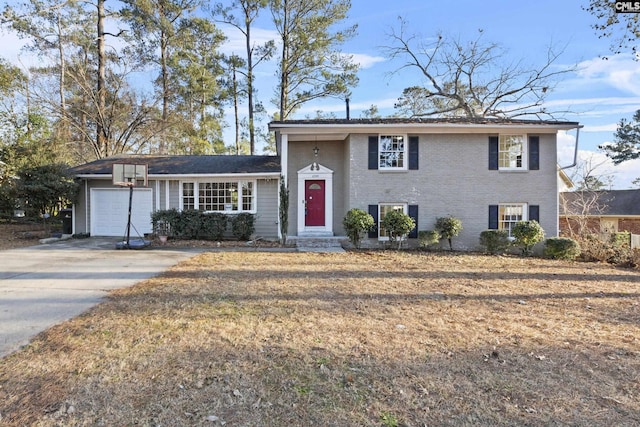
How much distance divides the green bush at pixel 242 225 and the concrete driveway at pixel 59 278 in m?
2.28

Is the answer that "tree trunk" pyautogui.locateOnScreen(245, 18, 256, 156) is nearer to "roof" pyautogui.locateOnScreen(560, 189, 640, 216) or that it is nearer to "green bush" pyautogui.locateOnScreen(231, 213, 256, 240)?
"green bush" pyautogui.locateOnScreen(231, 213, 256, 240)

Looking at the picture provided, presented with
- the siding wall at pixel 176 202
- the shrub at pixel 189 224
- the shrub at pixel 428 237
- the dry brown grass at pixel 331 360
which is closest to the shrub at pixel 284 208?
the siding wall at pixel 176 202

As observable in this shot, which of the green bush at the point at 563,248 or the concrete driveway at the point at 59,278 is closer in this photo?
the concrete driveway at the point at 59,278

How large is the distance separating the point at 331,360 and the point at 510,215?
36.9 ft

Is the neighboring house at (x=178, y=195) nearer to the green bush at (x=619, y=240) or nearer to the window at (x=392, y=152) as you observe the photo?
the window at (x=392, y=152)

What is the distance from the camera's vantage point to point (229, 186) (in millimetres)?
13625

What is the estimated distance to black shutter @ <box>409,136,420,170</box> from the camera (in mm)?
12016

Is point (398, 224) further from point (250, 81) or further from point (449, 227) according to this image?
point (250, 81)

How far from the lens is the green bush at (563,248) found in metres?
10.6

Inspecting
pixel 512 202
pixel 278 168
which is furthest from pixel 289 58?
pixel 512 202

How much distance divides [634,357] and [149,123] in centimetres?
2417

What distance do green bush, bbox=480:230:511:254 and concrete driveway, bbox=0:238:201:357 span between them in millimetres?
9342

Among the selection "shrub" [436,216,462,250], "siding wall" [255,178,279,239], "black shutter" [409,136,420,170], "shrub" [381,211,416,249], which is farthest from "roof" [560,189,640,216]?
"siding wall" [255,178,279,239]

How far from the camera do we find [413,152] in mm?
12023
